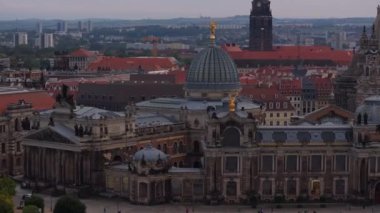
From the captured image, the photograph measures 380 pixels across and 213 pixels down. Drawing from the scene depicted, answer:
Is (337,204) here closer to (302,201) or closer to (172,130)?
(302,201)

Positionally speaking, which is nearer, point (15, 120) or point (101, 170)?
→ point (101, 170)

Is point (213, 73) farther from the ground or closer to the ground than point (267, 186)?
farther from the ground

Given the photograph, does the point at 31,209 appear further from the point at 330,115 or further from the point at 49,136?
the point at 330,115

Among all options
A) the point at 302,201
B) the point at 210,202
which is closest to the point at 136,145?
A: the point at 210,202

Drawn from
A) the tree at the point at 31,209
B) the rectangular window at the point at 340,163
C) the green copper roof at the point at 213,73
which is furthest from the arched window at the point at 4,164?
the rectangular window at the point at 340,163

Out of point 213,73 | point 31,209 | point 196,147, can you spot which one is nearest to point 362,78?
point 213,73

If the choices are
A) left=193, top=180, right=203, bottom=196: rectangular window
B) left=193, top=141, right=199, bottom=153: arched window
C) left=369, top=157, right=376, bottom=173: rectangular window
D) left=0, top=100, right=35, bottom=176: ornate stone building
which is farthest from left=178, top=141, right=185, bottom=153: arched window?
left=369, top=157, right=376, bottom=173: rectangular window
